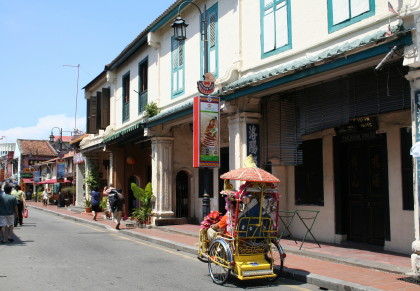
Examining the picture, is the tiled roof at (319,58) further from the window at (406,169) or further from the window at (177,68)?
the window at (177,68)

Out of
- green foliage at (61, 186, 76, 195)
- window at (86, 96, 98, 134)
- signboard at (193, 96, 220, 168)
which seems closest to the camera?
signboard at (193, 96, 220, 168)

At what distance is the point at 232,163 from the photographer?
12234mm

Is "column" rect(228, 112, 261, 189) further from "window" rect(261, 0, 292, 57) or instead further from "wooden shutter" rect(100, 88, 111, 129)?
"wooden shutter" rect(100, 88, 111, 129)

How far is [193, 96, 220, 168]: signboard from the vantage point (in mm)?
12156

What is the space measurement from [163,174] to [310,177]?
7.14 m

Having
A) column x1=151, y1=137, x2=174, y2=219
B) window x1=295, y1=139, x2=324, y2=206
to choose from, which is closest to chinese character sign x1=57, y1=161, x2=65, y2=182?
column x1=151, y1=137, x2=174, y2=219

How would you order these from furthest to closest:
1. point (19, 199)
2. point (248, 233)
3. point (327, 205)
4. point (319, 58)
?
1. point (19, 199)
2. point (327, 205)
3. point (319, 58)
4. point (248, 233)

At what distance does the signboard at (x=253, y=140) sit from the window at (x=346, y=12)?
3.53m

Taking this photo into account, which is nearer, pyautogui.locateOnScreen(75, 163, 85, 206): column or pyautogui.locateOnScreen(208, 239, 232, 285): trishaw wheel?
pyautogui.locateOnScreen(208, 239, 232, 285): trishaw wheel

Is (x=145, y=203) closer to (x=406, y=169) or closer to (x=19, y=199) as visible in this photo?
(x=19, y=199)

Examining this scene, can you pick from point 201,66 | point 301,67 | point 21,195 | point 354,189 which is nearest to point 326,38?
point 301,67

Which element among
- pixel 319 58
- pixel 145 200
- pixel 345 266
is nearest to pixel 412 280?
pixel 345 266

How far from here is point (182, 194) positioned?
60.8ft

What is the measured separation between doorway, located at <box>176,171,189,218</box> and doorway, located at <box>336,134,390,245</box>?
8.56 m
